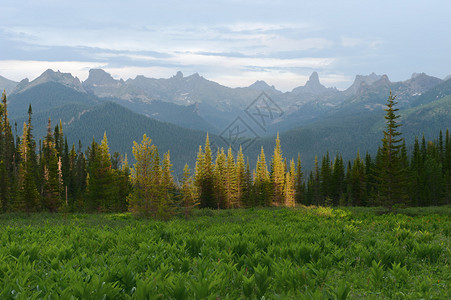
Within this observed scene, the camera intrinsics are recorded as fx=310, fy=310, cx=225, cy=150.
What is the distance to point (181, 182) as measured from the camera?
30.4m

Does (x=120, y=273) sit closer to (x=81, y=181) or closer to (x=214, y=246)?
(x=214, y=246)

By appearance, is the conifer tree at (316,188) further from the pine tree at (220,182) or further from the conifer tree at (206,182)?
the conifer tree at (206,182)

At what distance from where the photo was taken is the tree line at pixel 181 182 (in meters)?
34.0

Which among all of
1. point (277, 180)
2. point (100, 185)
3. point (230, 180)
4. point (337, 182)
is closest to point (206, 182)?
point (230, 180)

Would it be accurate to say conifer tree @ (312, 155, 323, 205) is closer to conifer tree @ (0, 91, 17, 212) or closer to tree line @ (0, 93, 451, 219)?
tree line @ (0, 93, 451, 219)

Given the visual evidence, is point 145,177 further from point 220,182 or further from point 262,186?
point 262,186

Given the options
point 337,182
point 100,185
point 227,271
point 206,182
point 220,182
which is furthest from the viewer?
point 337,182

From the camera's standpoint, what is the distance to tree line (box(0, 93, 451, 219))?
111ft

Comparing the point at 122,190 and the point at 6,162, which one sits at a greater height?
the point at 6,162

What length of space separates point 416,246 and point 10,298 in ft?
32.0

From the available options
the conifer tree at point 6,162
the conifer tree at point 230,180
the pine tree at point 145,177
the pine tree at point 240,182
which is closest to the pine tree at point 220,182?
the conifer tree at point 230,180

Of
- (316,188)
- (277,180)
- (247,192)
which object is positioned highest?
(277,180)

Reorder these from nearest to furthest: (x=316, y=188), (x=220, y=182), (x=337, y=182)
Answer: (x=220, y=182), (x=337, y=182), (x=316, y=188)

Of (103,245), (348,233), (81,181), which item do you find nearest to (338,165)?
(81,181)
